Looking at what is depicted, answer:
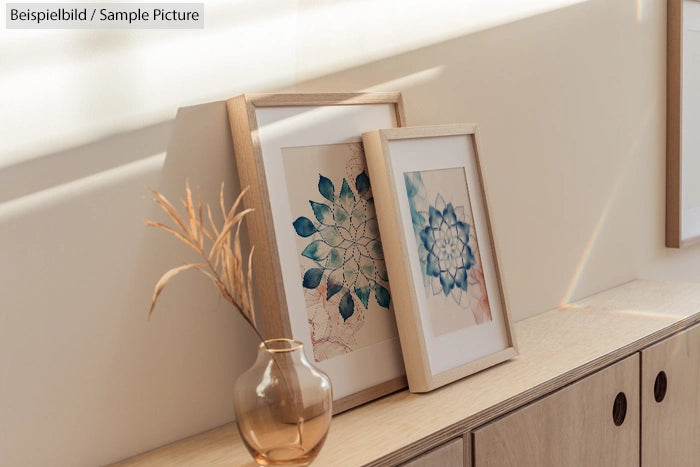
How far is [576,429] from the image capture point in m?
1.42

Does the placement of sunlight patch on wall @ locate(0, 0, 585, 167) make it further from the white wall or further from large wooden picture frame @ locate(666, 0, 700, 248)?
large wooden picture frame @ locate(666, 0, 700, 248)

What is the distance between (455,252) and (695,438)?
2.89ft

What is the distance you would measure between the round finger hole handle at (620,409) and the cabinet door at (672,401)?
0.26ft

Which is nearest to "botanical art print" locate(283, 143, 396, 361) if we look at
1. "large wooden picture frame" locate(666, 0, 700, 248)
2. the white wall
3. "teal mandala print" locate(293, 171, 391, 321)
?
"teal mandala print" locate(293, 171, 391, 321)

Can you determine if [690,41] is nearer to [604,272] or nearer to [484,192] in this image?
[604,272]

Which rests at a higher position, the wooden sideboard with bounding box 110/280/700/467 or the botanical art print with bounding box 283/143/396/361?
the botanical art print with bounding box 283/143/396/361

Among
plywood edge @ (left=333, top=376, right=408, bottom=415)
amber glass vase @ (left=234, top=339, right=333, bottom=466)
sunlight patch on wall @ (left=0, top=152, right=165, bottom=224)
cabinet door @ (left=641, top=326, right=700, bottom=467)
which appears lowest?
cabinet door @ (left=641, top=326, right=700, bottom=467)

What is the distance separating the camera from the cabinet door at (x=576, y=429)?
1263mm

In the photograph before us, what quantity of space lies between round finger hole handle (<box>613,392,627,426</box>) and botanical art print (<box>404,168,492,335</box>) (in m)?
0.33

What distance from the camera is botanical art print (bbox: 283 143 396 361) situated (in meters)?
1.21

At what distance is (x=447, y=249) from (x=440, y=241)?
1.0 inches

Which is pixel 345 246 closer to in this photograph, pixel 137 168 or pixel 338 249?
pixel 338 249

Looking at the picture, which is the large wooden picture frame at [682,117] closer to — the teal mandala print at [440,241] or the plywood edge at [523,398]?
the plywood edge at [523,398]

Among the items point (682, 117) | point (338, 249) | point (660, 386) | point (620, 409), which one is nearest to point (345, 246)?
point (338, 249)
